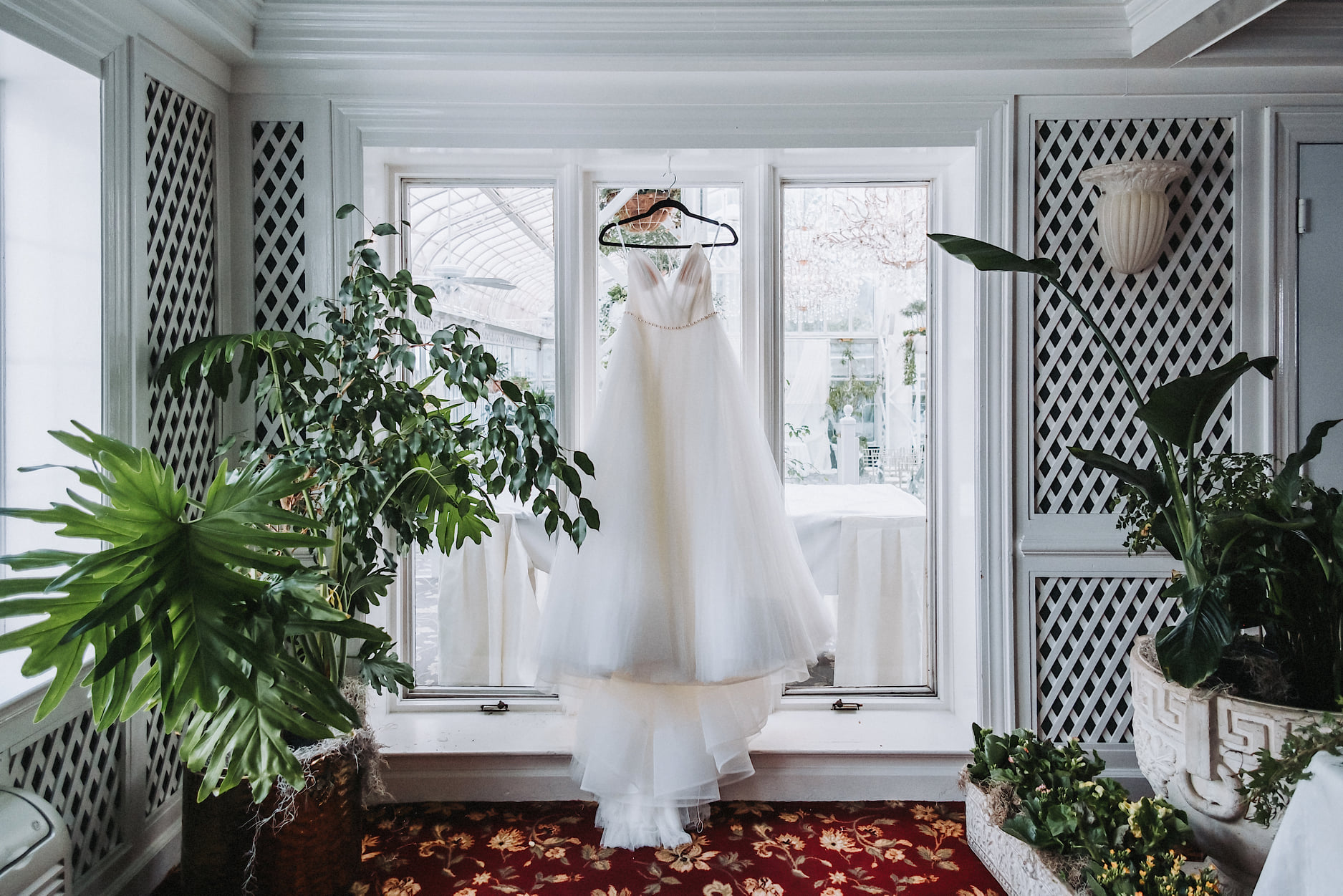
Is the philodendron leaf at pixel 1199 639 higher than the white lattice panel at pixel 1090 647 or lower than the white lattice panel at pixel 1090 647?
higher

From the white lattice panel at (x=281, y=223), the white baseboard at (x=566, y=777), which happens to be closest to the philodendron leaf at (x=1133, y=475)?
the white baseboard at (x=566, y=777)

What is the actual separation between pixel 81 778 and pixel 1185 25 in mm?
3291

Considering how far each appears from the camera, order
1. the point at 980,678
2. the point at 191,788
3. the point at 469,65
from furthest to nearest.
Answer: the point at 980,678 < the point at 469,65 < the point at 191,788

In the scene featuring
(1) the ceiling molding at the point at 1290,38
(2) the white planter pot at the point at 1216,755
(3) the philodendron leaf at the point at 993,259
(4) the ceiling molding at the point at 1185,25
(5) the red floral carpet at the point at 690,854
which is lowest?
(5) the red floral carpet at the point at 690,854

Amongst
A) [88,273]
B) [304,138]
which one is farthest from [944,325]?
[88,273]

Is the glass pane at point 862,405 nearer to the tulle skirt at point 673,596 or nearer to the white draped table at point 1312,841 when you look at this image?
the tulle skirt at point 673,596

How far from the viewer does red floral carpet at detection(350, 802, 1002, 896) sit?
2.02 meters

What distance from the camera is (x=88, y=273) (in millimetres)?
1896

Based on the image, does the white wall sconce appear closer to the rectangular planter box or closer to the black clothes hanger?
the black clothes hanger

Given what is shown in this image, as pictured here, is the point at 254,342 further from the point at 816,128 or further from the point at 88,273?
the point at 816,128

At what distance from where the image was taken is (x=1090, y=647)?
242 cm

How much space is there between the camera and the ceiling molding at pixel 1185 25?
196cm

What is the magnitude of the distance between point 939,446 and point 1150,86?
1.24 meters

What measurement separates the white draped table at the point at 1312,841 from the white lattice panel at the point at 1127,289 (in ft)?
3.88
